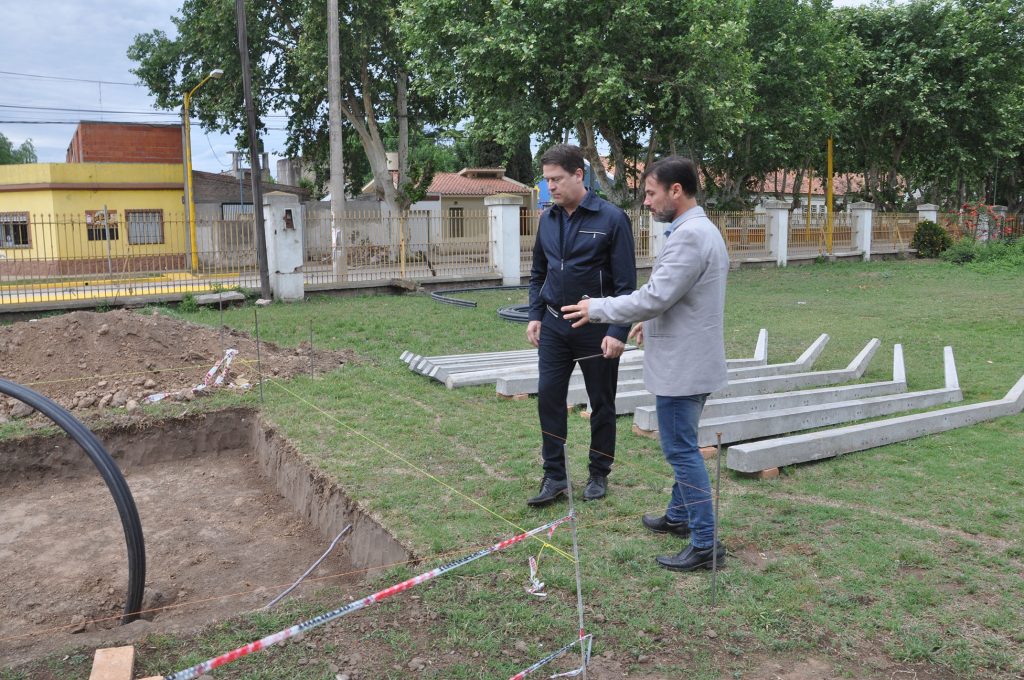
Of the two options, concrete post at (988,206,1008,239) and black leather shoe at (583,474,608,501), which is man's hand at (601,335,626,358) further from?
concrete post at (988,206,1008,239)

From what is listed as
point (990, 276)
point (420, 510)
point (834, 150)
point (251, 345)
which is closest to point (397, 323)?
point (251, 345)

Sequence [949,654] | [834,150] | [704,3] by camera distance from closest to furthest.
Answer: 1. [949,654]
2. [704,3]
3. [834,150]

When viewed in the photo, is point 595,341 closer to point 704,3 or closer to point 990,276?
point 704,3

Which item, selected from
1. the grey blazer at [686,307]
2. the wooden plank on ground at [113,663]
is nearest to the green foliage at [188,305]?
the wooden plank on ground at [113,663]

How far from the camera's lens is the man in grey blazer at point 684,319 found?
3.69m

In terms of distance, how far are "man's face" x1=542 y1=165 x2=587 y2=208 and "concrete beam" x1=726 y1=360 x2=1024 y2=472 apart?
1952 mm

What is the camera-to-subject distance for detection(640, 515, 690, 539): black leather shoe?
4137mm

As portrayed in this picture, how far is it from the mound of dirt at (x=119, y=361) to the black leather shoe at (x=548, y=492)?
451 cm

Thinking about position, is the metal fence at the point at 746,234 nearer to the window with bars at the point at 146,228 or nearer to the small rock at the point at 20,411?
the window with bars at the point at 146,228

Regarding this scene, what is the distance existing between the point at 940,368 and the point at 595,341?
6.27m

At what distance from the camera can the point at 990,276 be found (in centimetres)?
2180

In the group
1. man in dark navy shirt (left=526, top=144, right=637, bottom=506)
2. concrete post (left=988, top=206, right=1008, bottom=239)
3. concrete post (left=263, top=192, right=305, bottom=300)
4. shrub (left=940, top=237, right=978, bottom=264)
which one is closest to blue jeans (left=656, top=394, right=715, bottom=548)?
man in dark navy shirt (left=526, top=144, right=637, bottom=506)

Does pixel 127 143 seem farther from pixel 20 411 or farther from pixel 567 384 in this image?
pixel 567 384

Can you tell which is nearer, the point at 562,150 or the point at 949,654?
the point at 949,654
